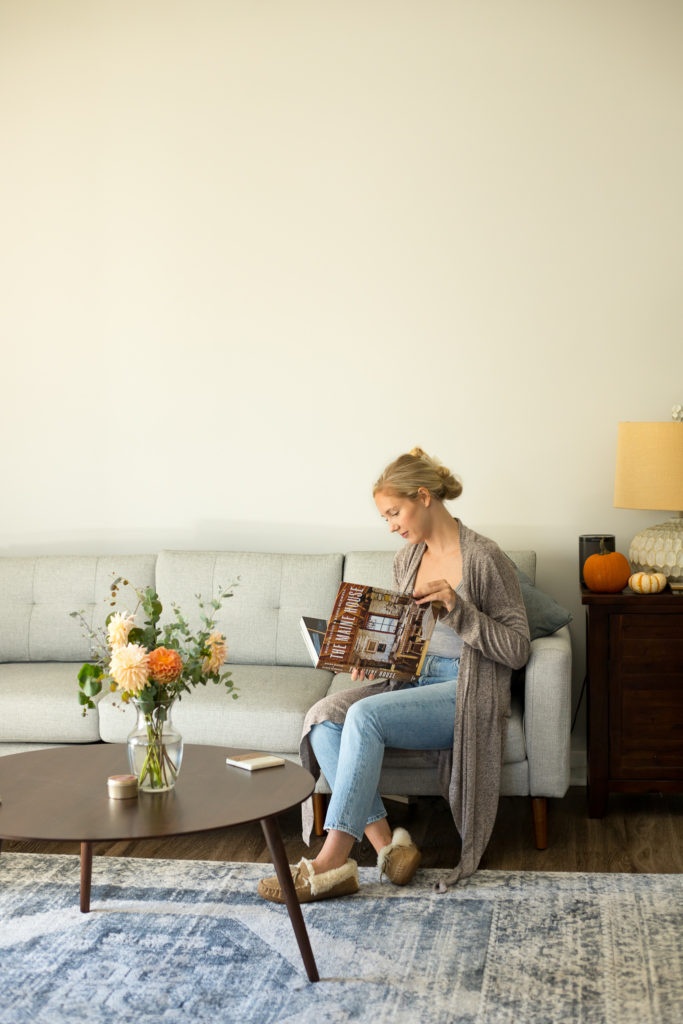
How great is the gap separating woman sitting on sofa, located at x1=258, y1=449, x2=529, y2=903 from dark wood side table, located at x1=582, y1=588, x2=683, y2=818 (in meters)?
0.47

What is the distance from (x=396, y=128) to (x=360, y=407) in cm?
101

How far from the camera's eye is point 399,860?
2.83 m

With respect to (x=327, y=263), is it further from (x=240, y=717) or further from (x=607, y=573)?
(x=240, y=717)

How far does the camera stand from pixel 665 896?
8.87ft

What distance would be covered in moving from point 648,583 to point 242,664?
1.36 meters

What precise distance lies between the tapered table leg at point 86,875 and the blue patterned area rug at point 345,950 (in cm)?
3

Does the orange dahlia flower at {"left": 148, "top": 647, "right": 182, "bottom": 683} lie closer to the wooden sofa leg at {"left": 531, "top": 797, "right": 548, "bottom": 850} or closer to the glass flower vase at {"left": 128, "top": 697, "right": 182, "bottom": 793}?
the glass flower vase at {"left": 128, "top": 697, "right": 182, "bottom": 793}

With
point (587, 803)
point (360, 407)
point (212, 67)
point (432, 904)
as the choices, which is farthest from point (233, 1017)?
point (212, 67)

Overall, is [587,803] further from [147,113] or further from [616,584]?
[147,113]

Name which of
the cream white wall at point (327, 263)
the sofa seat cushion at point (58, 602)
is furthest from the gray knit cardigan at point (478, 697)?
the sofa seat cushion at point (58, 602)

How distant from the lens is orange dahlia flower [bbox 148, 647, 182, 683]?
2287mm

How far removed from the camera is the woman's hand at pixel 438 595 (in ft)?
9.33

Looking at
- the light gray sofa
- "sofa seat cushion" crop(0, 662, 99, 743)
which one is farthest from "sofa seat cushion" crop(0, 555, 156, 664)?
"sofa seat cushion" crop(0, 662, 99, 743)

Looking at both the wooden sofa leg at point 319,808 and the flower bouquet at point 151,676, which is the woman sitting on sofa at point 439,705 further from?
the flower bouquet at point 151,676
